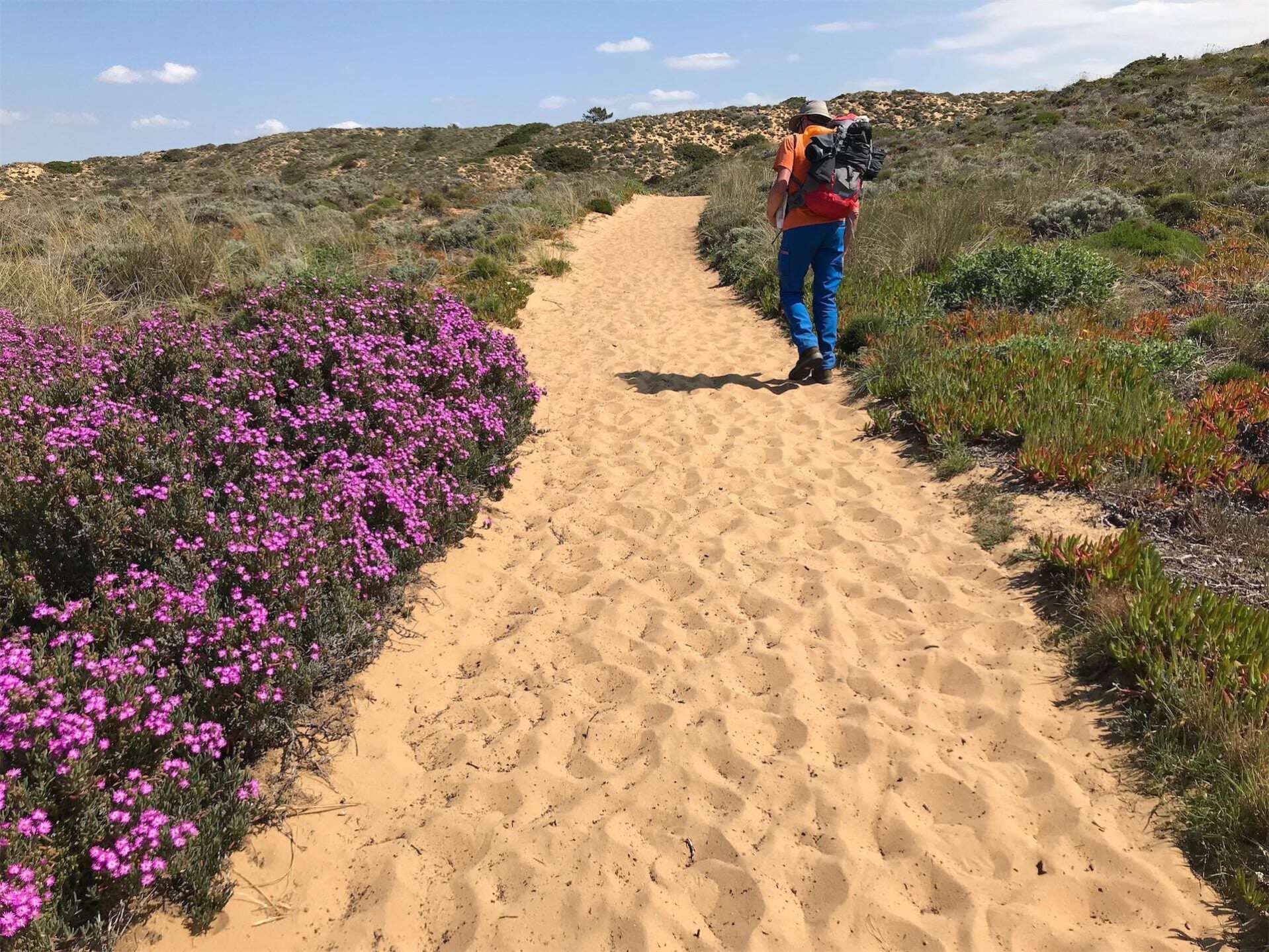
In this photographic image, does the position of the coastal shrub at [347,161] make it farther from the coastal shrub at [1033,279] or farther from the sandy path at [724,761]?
the sandy path at [724,761]

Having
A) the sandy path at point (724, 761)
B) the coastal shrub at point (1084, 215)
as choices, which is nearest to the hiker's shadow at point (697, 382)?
the sandy path at point (724, 761)

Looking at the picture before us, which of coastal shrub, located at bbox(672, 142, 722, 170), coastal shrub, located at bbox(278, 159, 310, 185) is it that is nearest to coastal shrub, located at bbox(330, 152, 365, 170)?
coastal shrub, located at bbox(278, 159, 310, 185)

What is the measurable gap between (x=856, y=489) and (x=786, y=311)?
2.63 m

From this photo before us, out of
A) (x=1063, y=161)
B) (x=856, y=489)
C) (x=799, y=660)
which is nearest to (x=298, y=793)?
(x=799, y=660)

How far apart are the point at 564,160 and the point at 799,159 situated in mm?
38022

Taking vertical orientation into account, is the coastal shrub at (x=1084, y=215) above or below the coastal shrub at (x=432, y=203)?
below

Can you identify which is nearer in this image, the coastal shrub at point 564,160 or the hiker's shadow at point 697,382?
the hiker's shadow at point 697,382

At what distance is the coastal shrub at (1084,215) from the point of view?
36.3ft

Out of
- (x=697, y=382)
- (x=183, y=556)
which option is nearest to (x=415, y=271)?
(x=697, y=382)

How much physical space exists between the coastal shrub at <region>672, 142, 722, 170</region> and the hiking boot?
1455 inches

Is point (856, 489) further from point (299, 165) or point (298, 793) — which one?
point (299, 165)

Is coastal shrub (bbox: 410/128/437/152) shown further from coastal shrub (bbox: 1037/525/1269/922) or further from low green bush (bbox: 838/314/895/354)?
coastal shrub (bbox: 1037/525/1269/922)

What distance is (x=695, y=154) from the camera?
4259 cm

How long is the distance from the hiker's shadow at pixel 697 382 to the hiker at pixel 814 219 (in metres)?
0.23
